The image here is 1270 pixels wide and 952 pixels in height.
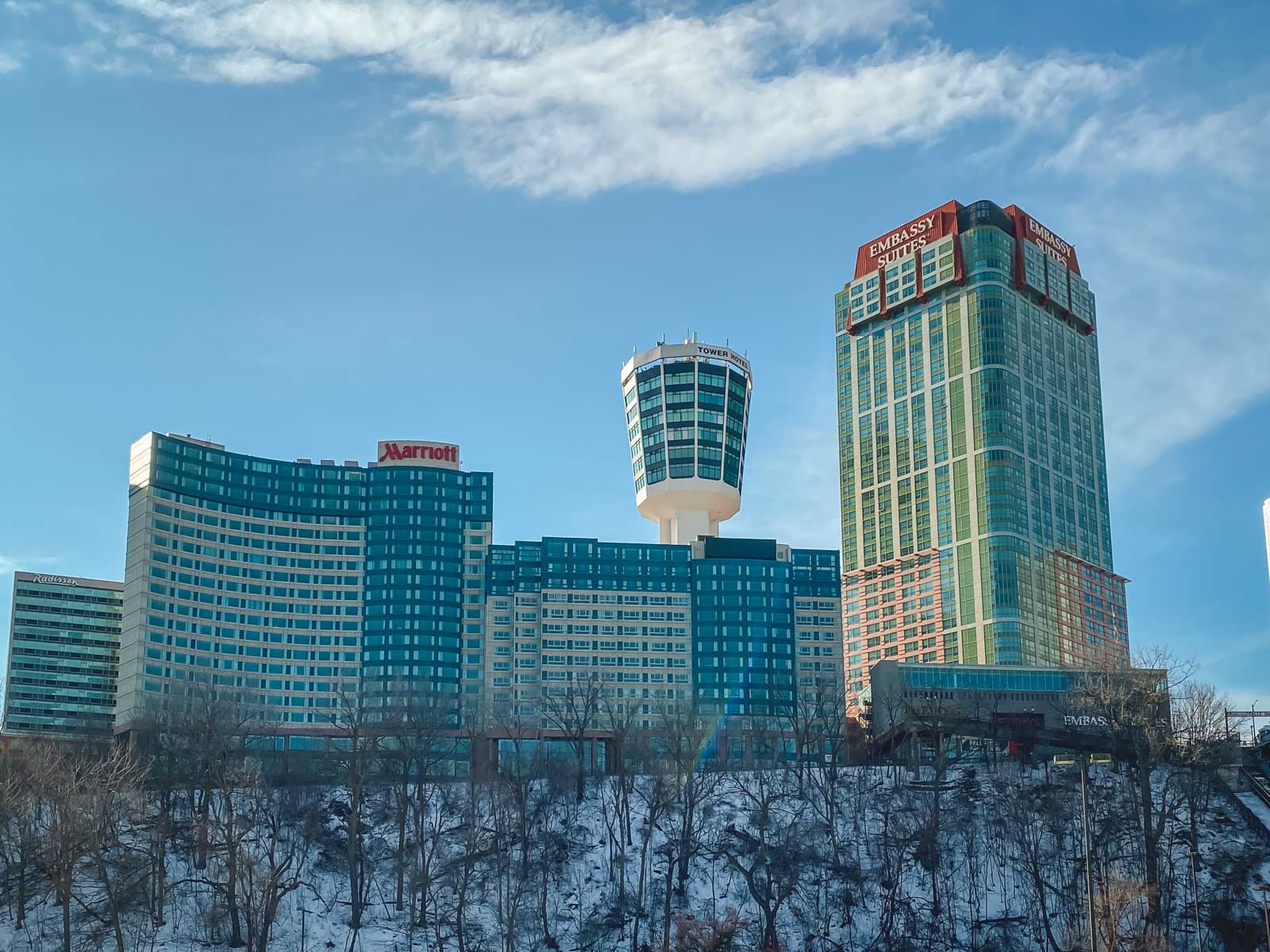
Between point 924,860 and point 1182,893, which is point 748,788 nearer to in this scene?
point 924,860

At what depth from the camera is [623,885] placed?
132875mm

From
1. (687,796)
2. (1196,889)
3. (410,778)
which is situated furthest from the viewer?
(410,778)

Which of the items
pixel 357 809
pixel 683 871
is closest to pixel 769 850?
pixel 683 871

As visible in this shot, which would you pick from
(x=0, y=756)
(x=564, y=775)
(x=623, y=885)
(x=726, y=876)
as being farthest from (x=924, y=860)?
(x=0, y=756)

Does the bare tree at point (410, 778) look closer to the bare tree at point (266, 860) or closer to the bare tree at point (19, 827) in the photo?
the bare tree at point (266, 860)

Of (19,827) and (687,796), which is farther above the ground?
(687,796)

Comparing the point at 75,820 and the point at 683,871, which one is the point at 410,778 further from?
the point at 75,820

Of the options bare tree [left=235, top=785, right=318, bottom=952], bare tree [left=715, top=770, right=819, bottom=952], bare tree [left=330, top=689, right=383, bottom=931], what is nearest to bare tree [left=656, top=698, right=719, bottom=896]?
bare tree [left=715, top=770, right=819, bottom=952]

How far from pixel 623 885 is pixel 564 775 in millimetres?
26349

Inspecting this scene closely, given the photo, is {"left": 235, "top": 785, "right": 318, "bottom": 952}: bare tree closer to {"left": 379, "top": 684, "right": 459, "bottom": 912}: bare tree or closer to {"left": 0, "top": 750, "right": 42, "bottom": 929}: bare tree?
{"left": 379, "top": 684, "right": 459, "bottom": 912}: bare tree

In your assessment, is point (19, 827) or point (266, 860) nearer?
point (19, 827)

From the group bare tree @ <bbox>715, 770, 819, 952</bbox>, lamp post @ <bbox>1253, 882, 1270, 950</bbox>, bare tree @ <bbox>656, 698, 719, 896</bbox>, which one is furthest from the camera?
bare tree @ <bbox>656, 698, 719, 896</bbox>

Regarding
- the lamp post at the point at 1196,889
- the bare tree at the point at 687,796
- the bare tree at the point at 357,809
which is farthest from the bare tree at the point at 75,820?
the lamp post at the point at 1196,889

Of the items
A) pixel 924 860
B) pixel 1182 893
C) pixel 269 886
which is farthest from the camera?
pixel 924 860
